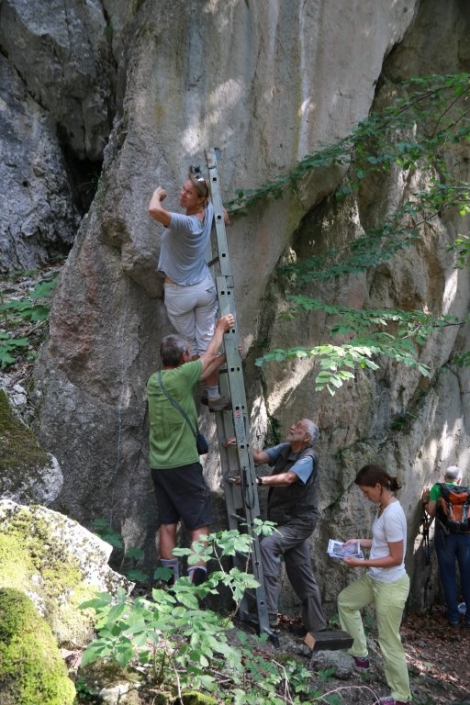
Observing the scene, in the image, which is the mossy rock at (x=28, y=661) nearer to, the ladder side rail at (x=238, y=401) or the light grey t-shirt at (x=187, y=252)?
the ladder side rail at (x=238, y=401)

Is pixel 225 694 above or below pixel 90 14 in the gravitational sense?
below

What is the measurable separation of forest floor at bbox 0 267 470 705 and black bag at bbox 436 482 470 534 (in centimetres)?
139

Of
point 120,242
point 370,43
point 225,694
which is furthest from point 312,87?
point 225,694

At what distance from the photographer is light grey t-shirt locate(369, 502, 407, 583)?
18.0ft

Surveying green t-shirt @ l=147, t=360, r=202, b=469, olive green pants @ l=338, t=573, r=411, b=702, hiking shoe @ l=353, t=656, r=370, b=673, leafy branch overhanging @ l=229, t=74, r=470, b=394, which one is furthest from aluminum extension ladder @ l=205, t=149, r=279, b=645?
olive green pants @ l=338, t=573, r=411, b=702

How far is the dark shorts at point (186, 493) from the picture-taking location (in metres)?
5.78

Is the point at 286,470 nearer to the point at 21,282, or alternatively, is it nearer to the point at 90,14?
the point at 21,282

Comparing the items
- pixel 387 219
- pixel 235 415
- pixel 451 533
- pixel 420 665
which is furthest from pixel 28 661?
pixel 451 533

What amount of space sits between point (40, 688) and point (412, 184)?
26.2 feet

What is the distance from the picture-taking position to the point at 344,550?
5625mm

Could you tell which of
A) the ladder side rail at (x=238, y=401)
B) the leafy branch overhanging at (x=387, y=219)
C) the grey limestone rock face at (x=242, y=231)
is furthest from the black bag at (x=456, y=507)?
the ladder side rail at (x=238, y=401)

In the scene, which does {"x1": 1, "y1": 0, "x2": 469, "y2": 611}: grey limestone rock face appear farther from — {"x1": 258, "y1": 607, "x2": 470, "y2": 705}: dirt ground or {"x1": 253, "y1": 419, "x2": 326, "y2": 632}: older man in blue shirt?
{"x1": 258, "y1": 607, "x2": 470, "y2": 705}: dirt ground

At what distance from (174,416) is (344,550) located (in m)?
1.83

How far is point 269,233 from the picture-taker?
24.0 ft
